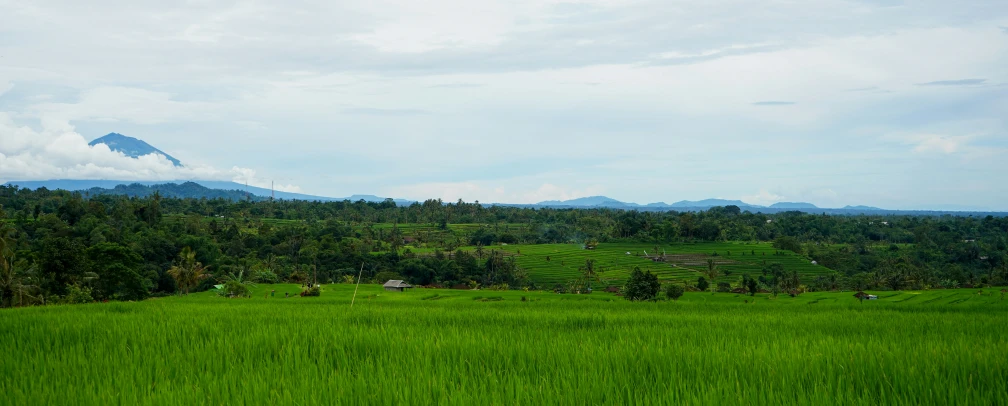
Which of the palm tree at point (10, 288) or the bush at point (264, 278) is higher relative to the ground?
the palm tree at point (10, 288)

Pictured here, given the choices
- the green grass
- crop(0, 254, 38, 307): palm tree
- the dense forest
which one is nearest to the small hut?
the dense forest

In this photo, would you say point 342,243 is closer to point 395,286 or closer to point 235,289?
point 395,286

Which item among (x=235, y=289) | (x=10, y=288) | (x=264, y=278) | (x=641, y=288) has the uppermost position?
(x=10, y=288)

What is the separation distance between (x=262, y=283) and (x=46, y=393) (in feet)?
218

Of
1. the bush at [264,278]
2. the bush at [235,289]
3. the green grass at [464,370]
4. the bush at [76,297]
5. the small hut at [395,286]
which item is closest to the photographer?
the green grass at [464,370]

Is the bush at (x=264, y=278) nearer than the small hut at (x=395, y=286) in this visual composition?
No

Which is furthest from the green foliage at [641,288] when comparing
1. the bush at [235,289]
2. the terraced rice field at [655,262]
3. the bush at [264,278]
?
the bush at [264,278]

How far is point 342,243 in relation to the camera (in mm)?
94562

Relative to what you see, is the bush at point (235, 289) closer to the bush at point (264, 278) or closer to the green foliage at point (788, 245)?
the bush at point (264, 278)

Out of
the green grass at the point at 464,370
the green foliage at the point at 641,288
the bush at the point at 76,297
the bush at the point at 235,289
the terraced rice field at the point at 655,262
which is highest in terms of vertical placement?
the green grass at the point at 464,370

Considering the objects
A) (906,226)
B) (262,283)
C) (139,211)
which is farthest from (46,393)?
(906,226)

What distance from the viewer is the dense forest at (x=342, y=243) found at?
45719 mm

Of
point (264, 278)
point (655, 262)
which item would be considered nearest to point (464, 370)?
point (264, 278)

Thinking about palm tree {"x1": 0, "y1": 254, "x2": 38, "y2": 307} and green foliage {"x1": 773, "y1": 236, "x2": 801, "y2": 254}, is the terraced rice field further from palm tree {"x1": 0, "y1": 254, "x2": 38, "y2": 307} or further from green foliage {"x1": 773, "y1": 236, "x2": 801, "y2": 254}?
palm tree {"x1": 0, "y1": 254, "x2": 38, "y2": 307}
